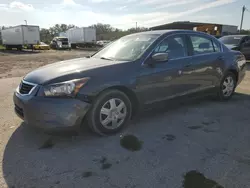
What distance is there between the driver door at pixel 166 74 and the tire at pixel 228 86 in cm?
128

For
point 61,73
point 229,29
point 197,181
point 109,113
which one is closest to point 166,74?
point 109,113

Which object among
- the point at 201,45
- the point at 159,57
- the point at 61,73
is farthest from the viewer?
the point at 201,45

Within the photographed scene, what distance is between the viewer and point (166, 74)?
11.9 feet

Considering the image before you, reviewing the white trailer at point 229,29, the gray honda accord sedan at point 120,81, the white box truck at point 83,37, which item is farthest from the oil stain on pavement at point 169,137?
the white trailer at point 229,29

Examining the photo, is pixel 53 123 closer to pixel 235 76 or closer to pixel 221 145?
pixel 221 145

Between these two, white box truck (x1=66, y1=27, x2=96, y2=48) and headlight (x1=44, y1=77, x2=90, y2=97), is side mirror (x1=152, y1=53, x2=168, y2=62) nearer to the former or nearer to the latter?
headlight (x1=44, y1=77, x2=90, y2=97)

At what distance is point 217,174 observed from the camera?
7.57 ft

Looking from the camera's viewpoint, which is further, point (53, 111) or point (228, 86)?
point (228, 86)

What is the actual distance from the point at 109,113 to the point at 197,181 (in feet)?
4.94

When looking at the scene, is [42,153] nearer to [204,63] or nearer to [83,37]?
[204,63]

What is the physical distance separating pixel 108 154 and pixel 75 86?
0.98 m

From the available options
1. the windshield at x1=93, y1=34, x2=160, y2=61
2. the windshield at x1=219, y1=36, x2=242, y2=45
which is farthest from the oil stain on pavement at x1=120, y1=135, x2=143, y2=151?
the windshield at x1=219, y1=36, x2=242, y2=45

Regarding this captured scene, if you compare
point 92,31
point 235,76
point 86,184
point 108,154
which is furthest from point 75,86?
point 92,31

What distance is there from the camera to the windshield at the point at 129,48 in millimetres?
3566
